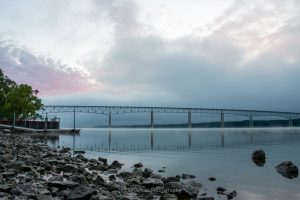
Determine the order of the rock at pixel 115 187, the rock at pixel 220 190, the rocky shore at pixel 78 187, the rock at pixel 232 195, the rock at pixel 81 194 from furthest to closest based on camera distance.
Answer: the rock at pixel 220 190, the rock at pixel 232 195, the rock at pixel 115 187, the rocky shore at pixel 78 187, the rock at pixel 81 194

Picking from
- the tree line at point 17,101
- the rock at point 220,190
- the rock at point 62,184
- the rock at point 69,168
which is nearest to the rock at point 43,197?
the rock at point 62,184

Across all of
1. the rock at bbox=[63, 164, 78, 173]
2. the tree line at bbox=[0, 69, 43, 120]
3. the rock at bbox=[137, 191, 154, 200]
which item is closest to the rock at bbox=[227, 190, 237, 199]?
the rock at bbox=[137, 191, 154, 200]

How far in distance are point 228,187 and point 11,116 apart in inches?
3684

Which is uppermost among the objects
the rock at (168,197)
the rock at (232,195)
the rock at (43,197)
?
the rock at (43,197)

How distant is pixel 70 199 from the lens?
13.6m

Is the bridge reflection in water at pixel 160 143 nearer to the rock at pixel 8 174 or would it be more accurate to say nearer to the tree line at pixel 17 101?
the tree line at pixel 17 101

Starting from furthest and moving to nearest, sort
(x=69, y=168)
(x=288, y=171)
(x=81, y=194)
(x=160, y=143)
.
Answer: (x=160, y=143)
(x=288, y=171)
(x=69, y=168)
(x=81, y=194)

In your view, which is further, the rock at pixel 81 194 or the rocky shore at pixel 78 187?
the rocky shore at pixel 78 187

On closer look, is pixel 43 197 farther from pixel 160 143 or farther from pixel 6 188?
pixel 160 143

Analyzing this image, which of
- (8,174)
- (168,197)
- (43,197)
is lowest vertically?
(168,197)

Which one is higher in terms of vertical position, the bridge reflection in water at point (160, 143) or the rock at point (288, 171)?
the bridge reflection in water at point (160, 143)

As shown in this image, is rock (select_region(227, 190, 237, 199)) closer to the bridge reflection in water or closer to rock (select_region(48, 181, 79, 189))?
rock (select_region(48, 181, 79, 189))

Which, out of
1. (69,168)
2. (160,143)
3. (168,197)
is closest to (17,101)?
(160,143)

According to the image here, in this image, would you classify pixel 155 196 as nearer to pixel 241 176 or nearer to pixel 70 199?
pixel 70 199
